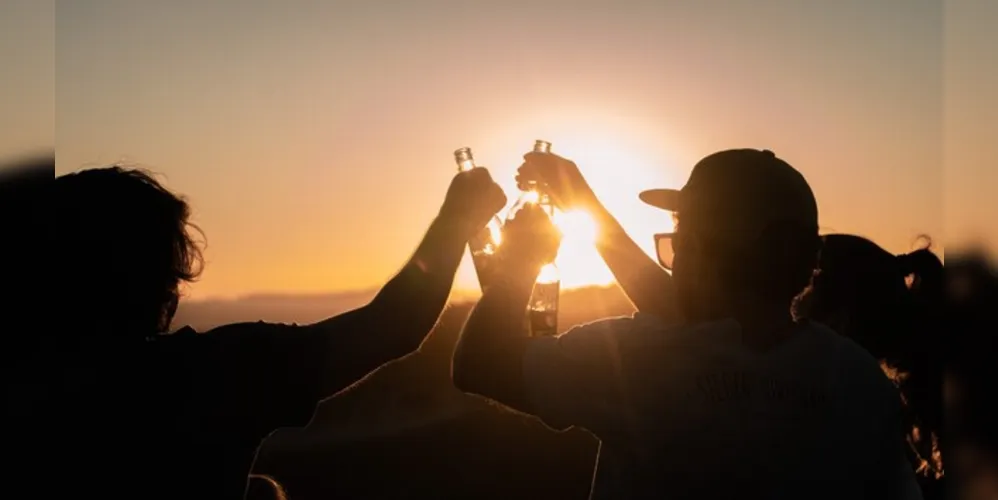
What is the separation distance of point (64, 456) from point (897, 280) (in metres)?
3.41

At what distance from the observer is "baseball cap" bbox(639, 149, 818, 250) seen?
2.73 m

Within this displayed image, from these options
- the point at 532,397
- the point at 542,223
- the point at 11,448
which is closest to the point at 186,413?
the point at 11,448

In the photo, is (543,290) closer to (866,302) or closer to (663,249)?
(663,249)

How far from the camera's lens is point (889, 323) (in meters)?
4.50

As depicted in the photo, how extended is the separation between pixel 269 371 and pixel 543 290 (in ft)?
4.73

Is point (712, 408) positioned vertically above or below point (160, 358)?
below

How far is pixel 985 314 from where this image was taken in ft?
13.9

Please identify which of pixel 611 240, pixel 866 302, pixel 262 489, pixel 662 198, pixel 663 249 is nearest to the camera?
pixel 262 489

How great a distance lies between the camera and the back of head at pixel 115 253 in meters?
2.70

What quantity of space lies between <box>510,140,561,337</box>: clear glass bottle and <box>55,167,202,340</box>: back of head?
138 centimetres

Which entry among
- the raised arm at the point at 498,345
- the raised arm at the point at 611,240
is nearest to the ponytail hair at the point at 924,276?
the raised arm at the point at 611,240

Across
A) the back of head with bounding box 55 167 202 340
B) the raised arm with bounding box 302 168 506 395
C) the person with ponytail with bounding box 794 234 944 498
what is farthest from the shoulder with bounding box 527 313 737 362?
the person with ponytail with bounding box 794 234 944 498

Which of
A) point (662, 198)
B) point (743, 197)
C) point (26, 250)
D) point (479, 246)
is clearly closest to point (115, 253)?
point (26, 250)

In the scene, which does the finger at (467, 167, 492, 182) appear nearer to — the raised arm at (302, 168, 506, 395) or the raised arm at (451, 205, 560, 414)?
the raised arm at (302, 168, 506, 395)
